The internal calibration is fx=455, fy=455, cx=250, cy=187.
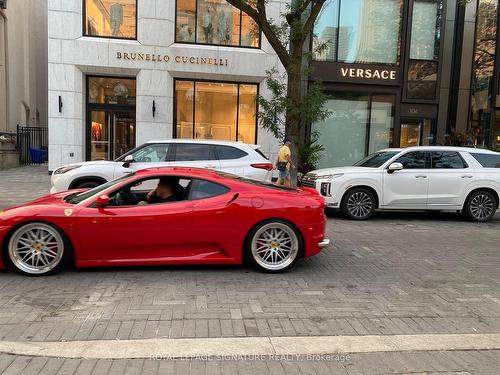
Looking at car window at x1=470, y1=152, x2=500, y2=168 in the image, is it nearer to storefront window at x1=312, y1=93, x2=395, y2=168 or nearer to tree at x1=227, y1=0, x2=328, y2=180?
tree at x1=227, y1=0, x2=328, y2=180

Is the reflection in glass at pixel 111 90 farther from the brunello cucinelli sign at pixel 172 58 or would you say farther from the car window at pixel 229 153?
the car window at pixel 229 153

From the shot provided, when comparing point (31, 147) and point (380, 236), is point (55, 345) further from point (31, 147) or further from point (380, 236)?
point (31, 147)

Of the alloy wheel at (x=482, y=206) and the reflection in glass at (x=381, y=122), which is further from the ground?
the reflection in glass at (x=381, y=122)

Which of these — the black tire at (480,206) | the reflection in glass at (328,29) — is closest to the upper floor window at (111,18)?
the reflection in glass at (328,29)

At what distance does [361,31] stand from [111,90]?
10389 millimetres

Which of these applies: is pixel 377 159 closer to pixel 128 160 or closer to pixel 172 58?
pixel 128 160

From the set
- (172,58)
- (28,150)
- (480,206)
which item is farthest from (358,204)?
(28,150)

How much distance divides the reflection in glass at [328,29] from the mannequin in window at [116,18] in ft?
24.9

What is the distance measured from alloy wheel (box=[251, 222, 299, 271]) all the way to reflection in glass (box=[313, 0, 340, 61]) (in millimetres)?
13805

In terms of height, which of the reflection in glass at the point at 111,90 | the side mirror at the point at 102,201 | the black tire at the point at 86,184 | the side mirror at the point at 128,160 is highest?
the reflection in glass at the point at 111,90

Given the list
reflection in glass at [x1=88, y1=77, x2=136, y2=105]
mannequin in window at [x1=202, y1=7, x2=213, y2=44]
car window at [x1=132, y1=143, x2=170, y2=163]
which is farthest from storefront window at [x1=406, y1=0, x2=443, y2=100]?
car window at [x1=132, y1=143, x2=170, y2=163]

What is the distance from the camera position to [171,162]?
9992 mm

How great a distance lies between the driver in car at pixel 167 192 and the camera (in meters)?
5.95

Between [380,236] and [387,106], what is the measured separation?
38.8 ft
